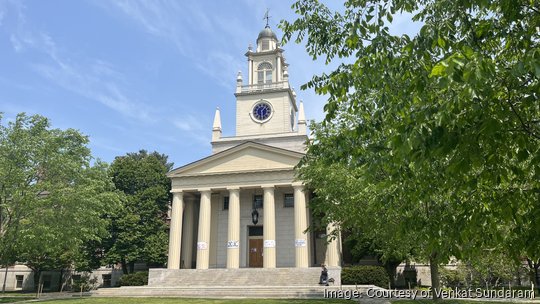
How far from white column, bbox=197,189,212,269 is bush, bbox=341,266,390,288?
12773mm

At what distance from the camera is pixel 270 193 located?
128 ft

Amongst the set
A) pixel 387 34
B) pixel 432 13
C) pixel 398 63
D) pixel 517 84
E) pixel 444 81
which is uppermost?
pixel 432 13

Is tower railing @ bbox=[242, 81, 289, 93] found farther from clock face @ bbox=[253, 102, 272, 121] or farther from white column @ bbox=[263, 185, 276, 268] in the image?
white column @ bbox=[263, 185, 276, 268]

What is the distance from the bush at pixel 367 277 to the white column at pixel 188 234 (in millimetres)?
16654

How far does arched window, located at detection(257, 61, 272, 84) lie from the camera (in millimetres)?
51125

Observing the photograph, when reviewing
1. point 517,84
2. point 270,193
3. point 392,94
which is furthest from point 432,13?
point 270,193

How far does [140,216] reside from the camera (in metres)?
45.3

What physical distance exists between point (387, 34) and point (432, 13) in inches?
45.1

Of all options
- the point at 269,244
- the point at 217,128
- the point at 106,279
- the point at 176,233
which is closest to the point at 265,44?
the point at 217,128

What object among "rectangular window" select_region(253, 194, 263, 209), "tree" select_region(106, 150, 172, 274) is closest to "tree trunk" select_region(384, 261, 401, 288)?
"rectangular window" select_region(253, 194, 263, 209)

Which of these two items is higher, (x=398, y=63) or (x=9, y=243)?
(x=398, y=63)

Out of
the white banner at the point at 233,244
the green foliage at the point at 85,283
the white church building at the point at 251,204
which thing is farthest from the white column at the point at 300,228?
the green foliage at the point at 85,283

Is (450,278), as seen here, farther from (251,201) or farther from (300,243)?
(251,201)

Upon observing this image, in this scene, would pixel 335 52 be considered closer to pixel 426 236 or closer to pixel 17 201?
pixel 426 236
